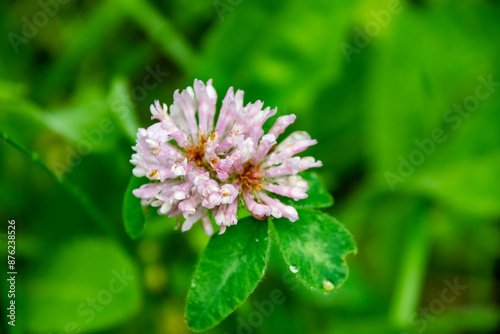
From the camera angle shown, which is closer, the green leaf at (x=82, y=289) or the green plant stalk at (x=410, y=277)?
the green leaf at (x=82, y=289)

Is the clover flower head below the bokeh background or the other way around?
the other way around
